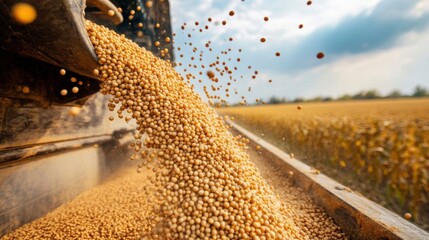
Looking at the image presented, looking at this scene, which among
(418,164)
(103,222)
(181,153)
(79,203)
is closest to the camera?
(181,153)

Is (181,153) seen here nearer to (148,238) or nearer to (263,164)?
(148,238)

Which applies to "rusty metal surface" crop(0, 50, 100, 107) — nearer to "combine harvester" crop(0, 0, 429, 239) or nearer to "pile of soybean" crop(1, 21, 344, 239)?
"combine harvester" crop(0, 0, 429, 239)

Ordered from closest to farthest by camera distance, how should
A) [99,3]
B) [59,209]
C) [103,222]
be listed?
[99,3], [103,222], [59,209]

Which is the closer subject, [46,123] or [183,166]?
[183,166]

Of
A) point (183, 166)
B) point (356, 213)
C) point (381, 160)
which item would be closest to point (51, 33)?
point (183, 166)

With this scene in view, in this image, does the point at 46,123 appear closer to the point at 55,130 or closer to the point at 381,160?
the point at 55,130

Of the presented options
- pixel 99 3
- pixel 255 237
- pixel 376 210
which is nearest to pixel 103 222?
pixel 255 237

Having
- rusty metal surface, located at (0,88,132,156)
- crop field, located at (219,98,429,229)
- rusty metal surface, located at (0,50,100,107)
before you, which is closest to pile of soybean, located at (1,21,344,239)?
rusty metal surface, located at (0,50,100,107)

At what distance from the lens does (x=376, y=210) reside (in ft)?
6.00

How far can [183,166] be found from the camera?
1.76m

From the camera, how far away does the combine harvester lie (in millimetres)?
1379

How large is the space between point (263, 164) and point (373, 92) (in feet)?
171

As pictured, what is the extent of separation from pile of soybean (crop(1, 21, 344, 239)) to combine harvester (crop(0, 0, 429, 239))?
230 millimetres

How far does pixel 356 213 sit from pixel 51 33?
2.38m
